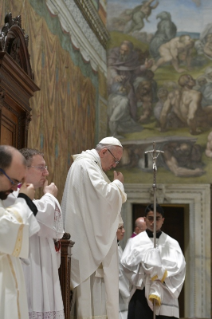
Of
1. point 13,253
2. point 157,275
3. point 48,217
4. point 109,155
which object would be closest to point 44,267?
point 48,217

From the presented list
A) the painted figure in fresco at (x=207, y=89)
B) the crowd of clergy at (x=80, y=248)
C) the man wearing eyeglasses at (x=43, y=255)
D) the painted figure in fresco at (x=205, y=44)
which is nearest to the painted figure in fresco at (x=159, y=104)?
the painted figure in fresco at (x=207, y=89)

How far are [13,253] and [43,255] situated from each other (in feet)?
4.48

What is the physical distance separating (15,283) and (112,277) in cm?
289

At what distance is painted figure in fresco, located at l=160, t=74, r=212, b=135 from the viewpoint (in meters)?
15.8

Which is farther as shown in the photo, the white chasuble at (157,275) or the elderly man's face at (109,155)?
the white chasuble at (157,275)

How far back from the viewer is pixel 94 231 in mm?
6781

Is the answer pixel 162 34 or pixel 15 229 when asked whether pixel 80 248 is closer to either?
pixel 15 229

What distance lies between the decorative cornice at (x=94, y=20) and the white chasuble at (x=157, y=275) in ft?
20.7

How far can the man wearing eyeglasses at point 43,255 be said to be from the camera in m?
5.20

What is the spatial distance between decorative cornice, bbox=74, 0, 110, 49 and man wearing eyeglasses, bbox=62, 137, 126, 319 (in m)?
7.21

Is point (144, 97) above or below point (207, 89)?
below

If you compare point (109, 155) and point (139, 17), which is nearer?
point (109, 155)

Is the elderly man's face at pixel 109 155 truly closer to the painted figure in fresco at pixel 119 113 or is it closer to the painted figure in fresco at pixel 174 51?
the painted figure in fresco at pixel 119 113

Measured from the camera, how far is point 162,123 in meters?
15.9
